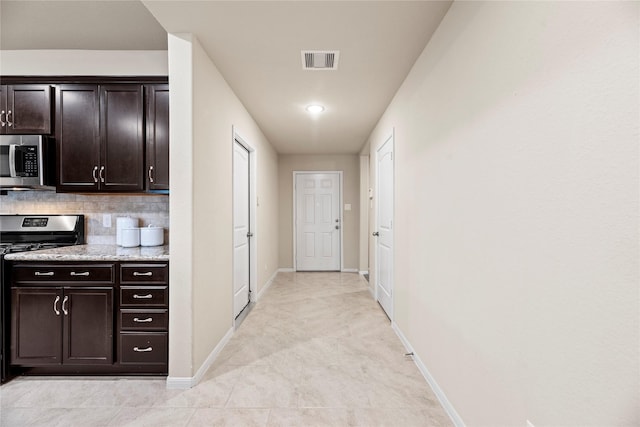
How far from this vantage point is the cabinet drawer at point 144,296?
2324 mm

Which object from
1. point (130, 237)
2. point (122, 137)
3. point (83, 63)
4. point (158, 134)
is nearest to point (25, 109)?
point (83, 63)

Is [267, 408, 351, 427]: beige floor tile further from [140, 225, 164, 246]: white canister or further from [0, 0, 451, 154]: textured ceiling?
[0, 0, 451, 154]: textured ceiling

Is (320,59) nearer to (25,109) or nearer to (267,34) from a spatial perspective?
(267,34)

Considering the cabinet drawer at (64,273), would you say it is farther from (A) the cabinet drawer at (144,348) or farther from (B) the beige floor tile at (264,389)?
(B) the beige floor tile at (264,389)

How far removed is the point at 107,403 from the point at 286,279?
3826mm

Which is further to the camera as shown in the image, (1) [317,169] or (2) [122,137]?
(1) [317,169]

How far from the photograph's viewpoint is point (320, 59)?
2.61m

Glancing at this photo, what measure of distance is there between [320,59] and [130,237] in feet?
7.19

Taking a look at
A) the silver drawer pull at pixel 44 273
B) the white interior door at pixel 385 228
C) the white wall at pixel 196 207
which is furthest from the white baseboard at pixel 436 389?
the silver drawer pull at pixel 44 273

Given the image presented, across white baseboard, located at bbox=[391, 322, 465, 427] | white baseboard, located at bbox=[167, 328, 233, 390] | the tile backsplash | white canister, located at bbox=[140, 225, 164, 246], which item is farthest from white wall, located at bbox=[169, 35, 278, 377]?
white baseboard, located at bbox=[391, 322, 465, 427]

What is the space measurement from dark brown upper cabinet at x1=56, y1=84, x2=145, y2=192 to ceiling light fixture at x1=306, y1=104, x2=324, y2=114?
1.75 m

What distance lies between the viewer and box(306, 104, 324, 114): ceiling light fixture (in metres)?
3.69

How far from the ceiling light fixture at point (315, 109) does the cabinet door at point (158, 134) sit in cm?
159

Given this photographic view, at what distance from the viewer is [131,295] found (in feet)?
7.65
